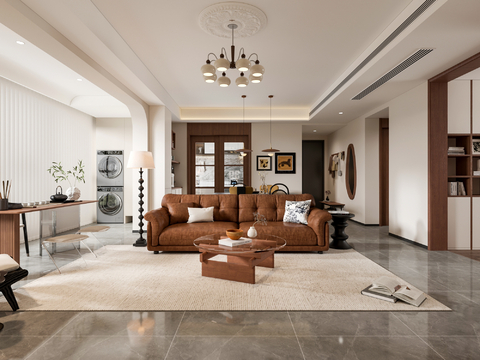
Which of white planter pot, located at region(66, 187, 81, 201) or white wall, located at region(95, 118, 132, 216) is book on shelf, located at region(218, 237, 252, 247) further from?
white wall, located at region(95, 118, 132, 216)

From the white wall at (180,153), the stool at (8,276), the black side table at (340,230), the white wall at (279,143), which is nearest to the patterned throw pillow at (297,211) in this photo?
the black side table at (340,230)

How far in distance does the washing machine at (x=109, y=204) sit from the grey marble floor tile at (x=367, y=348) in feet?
21.6

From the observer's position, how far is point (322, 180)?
412 inches

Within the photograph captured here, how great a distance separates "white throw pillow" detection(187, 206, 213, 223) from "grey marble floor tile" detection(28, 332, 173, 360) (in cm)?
262

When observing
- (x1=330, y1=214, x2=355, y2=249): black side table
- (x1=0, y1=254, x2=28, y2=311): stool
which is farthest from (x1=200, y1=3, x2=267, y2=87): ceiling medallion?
(x1=0, y1=254, x2=28, y2=311): stool

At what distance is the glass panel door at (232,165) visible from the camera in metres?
8.38

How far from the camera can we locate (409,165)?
511cm

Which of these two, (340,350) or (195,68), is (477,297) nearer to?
(340,350)

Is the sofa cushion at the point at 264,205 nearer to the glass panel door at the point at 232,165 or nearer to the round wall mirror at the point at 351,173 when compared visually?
the round wall mirror at the point at 351,173

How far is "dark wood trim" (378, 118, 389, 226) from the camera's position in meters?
6.98

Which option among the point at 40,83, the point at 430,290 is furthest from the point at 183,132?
the point at 430,290

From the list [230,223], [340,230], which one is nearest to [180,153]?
[230,223]

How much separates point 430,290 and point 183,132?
6871 millimetres

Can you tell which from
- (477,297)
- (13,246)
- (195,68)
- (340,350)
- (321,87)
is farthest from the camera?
(321,87)
